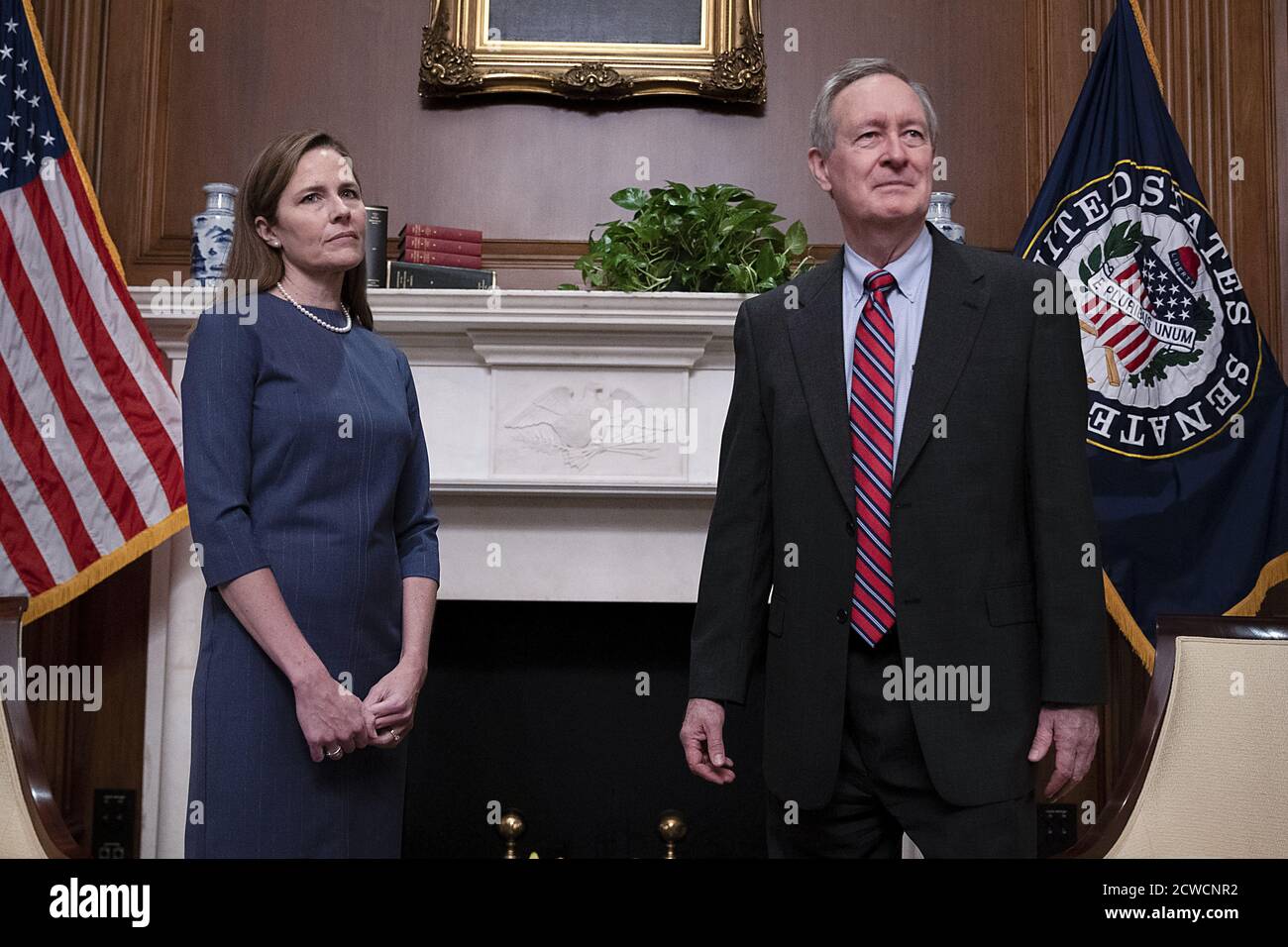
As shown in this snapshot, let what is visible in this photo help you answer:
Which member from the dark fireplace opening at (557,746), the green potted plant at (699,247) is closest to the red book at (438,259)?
the green potted plant at (699,247)

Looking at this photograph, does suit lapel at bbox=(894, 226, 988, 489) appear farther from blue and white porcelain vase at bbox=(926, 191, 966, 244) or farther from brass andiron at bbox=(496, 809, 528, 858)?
brass andiron at bbox=(496, 809, 528, 858)

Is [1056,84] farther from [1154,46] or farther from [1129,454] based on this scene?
[1129,454]

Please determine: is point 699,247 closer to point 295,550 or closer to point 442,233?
point 442,233

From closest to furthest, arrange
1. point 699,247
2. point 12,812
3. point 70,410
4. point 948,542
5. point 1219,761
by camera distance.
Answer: point 948,542, point 12,812, point 1219,761, point 70,410, point 699,247

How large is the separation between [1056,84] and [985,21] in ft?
0.93

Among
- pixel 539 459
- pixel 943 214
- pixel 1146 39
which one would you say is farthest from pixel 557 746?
pixel 1146 39

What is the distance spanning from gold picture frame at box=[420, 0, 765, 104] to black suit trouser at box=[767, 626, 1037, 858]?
7.67ft

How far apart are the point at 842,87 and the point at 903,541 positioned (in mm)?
679

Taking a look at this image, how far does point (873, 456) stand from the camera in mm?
1669

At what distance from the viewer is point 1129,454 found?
3.10m

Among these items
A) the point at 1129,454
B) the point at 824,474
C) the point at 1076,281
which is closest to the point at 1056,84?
the point at 1076,281

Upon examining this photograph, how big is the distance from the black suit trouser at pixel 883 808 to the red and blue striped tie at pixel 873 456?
0.04 meters

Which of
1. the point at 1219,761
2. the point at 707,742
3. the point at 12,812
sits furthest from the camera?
the point at 1219,761

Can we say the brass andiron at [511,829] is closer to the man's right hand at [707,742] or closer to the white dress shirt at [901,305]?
the man's right hand at [707,742]
